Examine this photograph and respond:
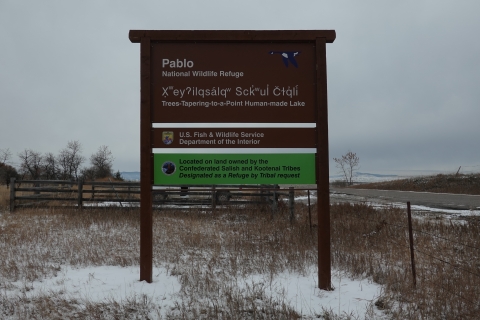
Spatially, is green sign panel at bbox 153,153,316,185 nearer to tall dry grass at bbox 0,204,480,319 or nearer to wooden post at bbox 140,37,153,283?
wooden post at bbox 140,37,153,283

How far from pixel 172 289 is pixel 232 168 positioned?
1.84 m

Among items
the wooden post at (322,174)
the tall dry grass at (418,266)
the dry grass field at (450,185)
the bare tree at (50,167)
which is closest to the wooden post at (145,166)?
the wooden post at (322,174)

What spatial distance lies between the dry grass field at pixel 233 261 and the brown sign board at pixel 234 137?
1.96 meters

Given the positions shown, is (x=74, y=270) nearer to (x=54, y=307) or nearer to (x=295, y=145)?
(x=54, y=307)

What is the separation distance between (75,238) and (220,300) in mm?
4788

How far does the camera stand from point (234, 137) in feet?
15.4

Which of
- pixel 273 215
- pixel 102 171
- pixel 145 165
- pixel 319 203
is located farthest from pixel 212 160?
pixel 102 171

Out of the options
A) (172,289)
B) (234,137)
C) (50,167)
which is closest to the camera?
(172,289)

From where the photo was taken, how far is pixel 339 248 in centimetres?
629

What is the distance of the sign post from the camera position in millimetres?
4621

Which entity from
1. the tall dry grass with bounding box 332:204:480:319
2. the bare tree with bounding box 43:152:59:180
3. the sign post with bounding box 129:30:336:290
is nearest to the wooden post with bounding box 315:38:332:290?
the sign post with bounding box 129:30:336:290

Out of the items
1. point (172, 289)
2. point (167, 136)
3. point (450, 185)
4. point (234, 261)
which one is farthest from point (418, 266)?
point (450, 185)

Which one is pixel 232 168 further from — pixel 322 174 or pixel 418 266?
pixel 418 266

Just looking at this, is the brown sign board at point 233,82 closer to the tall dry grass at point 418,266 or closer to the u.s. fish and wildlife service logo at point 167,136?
the u.s. fish and wildlife service logo at point 167,136
